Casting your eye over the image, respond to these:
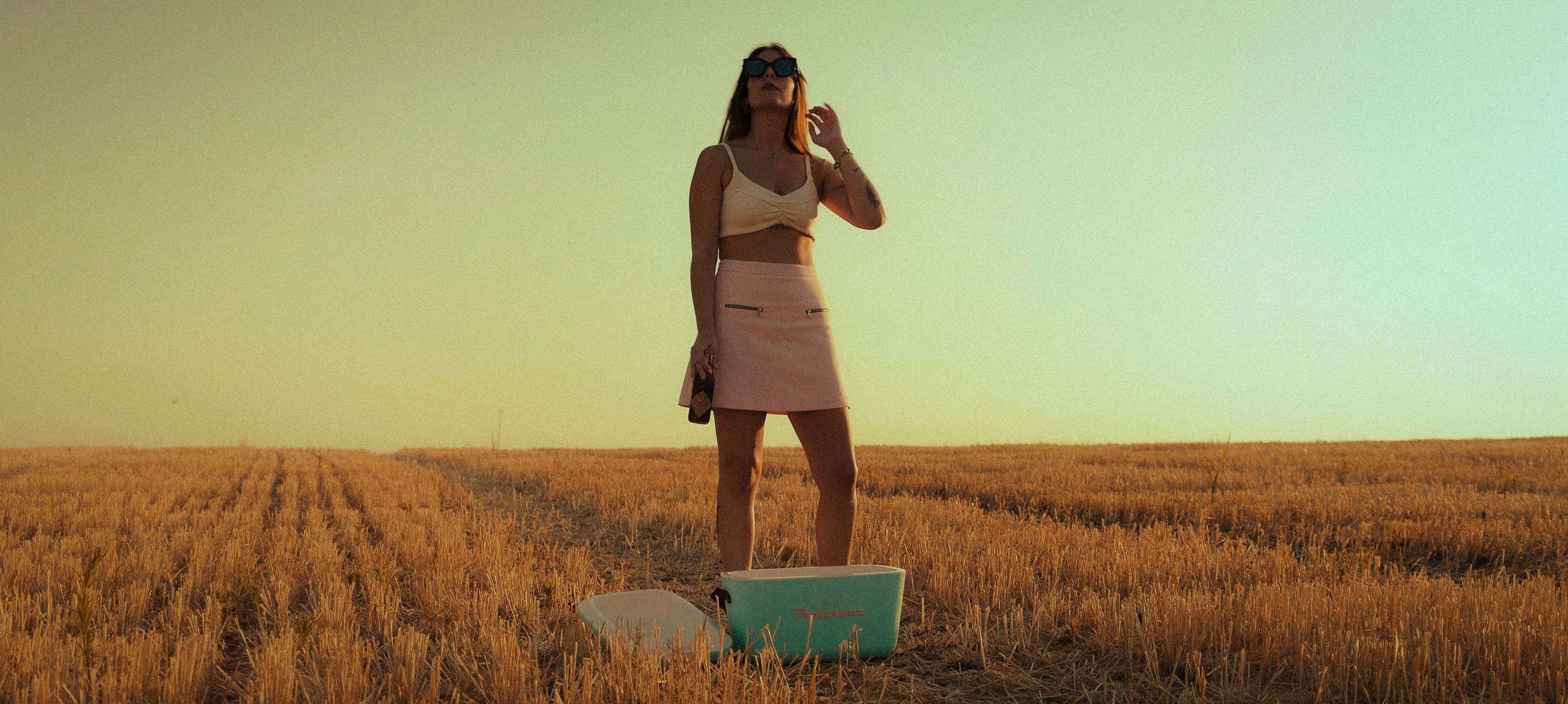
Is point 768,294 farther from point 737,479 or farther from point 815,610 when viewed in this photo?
point 815,610

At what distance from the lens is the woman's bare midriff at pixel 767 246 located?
3.22m

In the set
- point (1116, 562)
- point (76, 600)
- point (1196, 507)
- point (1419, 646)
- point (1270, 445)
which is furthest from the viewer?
point (1270, 445)

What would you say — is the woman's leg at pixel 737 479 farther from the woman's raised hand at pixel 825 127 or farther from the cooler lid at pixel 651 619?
the woman's raised hand at pixel 825 127

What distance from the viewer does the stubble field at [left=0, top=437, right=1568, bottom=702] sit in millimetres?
2689

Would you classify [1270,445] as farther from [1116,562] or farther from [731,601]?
[731,601]

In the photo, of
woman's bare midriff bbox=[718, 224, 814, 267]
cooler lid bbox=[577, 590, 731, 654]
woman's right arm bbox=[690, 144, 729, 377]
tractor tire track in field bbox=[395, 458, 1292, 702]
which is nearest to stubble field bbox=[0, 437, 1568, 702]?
tractor tire track in field bbox=[395, 458, 1292, 702]

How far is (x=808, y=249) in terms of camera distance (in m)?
3.36

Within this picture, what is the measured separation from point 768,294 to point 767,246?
0.62 feet

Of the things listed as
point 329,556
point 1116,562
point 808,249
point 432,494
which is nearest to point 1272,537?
point 1116,562

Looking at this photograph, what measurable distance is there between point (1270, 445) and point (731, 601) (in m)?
24.0

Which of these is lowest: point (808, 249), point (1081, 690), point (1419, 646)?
point (1081, 690)

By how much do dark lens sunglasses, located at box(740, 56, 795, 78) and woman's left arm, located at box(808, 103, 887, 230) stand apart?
0.19 metres

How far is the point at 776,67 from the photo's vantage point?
332 centimetres

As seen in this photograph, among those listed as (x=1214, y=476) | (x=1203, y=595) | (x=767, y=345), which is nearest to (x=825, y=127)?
(x=767, y=345)
